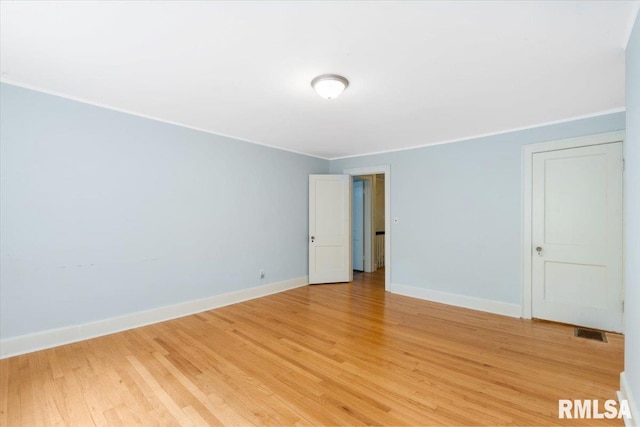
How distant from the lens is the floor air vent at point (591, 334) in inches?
117

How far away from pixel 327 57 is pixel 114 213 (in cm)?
281

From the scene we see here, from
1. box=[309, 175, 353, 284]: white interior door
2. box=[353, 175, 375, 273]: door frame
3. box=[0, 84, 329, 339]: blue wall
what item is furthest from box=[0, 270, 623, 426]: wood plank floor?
box=[353, 175, 375, 273]: door frame

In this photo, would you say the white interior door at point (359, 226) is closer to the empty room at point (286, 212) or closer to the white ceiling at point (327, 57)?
the empty room at point (286, 212)

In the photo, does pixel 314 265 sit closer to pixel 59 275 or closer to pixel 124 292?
pixel 124 292

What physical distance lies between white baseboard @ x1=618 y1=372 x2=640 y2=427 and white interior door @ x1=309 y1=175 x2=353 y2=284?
12.7 ft

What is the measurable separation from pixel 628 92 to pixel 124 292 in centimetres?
478

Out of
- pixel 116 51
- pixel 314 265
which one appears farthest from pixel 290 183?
pixel 116 51

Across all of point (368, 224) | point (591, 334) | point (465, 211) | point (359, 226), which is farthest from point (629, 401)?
point (359, 226)

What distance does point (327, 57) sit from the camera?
206cm

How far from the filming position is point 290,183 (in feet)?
16.7

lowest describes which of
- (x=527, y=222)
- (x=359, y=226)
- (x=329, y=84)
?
(x=359, y=226)

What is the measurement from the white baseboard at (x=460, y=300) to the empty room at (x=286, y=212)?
0.10 ft

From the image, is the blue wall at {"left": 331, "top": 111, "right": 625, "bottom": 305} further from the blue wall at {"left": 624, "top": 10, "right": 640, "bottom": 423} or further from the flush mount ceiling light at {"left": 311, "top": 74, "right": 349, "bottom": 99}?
the flush mount ceiling light at {"left": 311, "top": 74, "right": 349, "bottom": 99}

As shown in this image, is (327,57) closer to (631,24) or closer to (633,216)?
(631,24)
